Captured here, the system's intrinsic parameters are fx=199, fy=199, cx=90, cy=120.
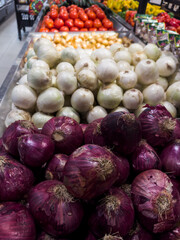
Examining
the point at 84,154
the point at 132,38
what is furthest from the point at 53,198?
the point at 132,38

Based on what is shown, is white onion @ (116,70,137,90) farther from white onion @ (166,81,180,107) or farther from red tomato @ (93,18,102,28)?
red tomato @ (93,18,102,28)

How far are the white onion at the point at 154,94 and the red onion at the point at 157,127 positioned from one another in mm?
713

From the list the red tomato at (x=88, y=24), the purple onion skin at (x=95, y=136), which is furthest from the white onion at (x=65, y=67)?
the red tomato at (x=88, y=24)

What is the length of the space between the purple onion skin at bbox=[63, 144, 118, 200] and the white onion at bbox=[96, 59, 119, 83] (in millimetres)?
1055

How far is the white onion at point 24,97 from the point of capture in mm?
1660

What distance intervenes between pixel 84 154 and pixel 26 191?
0.34 metres

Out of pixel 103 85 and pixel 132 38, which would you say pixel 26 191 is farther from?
pixel 132 38

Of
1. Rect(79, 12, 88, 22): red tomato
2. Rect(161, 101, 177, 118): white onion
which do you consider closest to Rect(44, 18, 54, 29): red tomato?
Rect(79, 12, 88, 22): red tomato

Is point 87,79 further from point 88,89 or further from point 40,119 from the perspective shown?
point 40,119

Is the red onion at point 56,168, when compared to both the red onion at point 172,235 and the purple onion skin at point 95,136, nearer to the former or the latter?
the purple onion skin at point 95,136

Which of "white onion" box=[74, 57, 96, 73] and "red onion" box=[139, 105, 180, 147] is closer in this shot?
"red onion" box=[139, 105, 180, 147]

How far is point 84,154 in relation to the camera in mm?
750

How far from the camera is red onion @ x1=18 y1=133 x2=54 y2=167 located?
88 centimetres

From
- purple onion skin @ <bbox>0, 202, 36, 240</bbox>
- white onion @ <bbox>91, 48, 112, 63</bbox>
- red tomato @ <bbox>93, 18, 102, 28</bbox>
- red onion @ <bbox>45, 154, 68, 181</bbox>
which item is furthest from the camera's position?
red tomato @ <bbox>93, 18, 102, 28</bbox>
